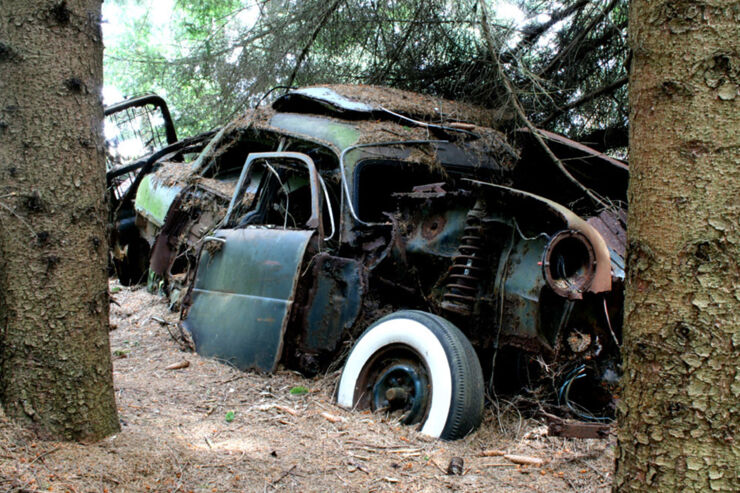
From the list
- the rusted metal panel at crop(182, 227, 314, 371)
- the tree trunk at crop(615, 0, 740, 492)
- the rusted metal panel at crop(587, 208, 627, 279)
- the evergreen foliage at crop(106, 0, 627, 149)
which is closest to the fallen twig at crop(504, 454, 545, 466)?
the rusted metal panel at crop(587, 208, 627, 279)

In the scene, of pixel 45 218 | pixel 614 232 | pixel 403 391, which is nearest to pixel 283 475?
pixel 403 391

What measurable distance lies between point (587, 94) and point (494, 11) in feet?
4.65

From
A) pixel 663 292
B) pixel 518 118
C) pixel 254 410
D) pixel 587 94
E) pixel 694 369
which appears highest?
pixel 587 94

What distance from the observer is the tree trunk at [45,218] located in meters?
2.42

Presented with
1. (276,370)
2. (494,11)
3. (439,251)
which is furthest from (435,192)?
(494,11)

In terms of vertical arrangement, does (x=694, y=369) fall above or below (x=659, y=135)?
below

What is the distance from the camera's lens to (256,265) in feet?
14.8

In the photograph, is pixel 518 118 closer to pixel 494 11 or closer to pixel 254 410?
pixel 494 11

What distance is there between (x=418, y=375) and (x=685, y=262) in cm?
211

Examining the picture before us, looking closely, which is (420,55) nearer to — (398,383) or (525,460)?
(398,383)

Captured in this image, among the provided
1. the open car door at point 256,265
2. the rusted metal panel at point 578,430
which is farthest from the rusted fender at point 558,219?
the open car door at point 256,265

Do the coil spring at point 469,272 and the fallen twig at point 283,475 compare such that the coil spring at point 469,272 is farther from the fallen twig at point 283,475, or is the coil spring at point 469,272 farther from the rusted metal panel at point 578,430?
the fallen twig at point 283,475

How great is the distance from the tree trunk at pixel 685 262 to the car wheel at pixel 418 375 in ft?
5.07

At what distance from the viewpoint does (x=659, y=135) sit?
1711 millimetres
